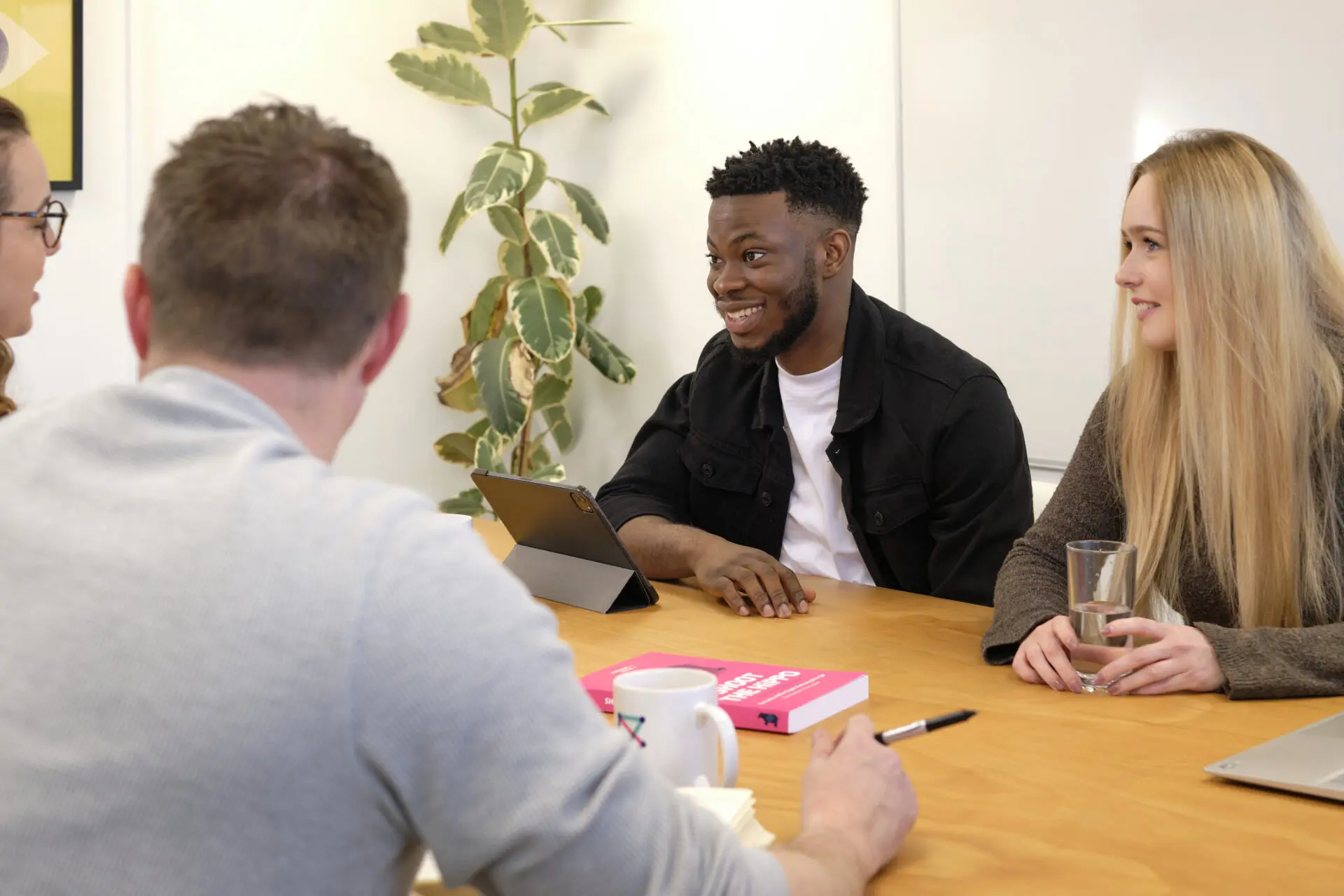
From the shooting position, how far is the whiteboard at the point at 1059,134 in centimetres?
254

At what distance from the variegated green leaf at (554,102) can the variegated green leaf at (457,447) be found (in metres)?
1.00

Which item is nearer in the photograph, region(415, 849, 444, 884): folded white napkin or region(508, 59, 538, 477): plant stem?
region(415, 849, 444, 884): folded white napkin

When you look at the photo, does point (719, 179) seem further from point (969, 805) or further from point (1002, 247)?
point (969, 805)

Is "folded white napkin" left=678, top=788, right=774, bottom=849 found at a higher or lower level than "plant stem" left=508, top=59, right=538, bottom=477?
lower

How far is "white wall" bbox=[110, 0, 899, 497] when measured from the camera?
352cm

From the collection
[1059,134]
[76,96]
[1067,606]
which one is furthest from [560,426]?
[1067,606]

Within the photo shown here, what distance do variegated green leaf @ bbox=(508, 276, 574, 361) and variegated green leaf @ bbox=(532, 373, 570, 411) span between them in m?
0.30

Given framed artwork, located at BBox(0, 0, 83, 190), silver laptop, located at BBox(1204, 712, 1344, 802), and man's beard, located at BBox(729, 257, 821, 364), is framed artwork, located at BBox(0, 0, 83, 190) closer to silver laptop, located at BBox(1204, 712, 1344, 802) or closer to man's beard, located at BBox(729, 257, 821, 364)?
man's beard, located at BBox(729, 257, 821, 364)

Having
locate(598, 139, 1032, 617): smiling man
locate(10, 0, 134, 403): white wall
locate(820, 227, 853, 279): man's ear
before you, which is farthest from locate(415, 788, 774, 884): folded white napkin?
locate(10, 0, 134, 403): white wall

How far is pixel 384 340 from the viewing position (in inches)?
31.6

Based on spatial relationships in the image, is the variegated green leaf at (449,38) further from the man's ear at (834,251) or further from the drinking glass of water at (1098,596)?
the drinking glass of water at (1098,596)

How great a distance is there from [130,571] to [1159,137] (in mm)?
2593

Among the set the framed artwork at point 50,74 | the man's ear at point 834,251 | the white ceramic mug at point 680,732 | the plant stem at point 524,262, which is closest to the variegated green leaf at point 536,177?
the plant stem at point 524,262

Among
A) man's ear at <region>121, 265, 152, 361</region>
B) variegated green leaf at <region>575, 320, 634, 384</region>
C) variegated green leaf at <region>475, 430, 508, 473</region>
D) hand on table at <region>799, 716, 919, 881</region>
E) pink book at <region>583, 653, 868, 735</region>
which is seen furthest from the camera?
variegated green leaf at <region>575, 320, 634, 384</region>
